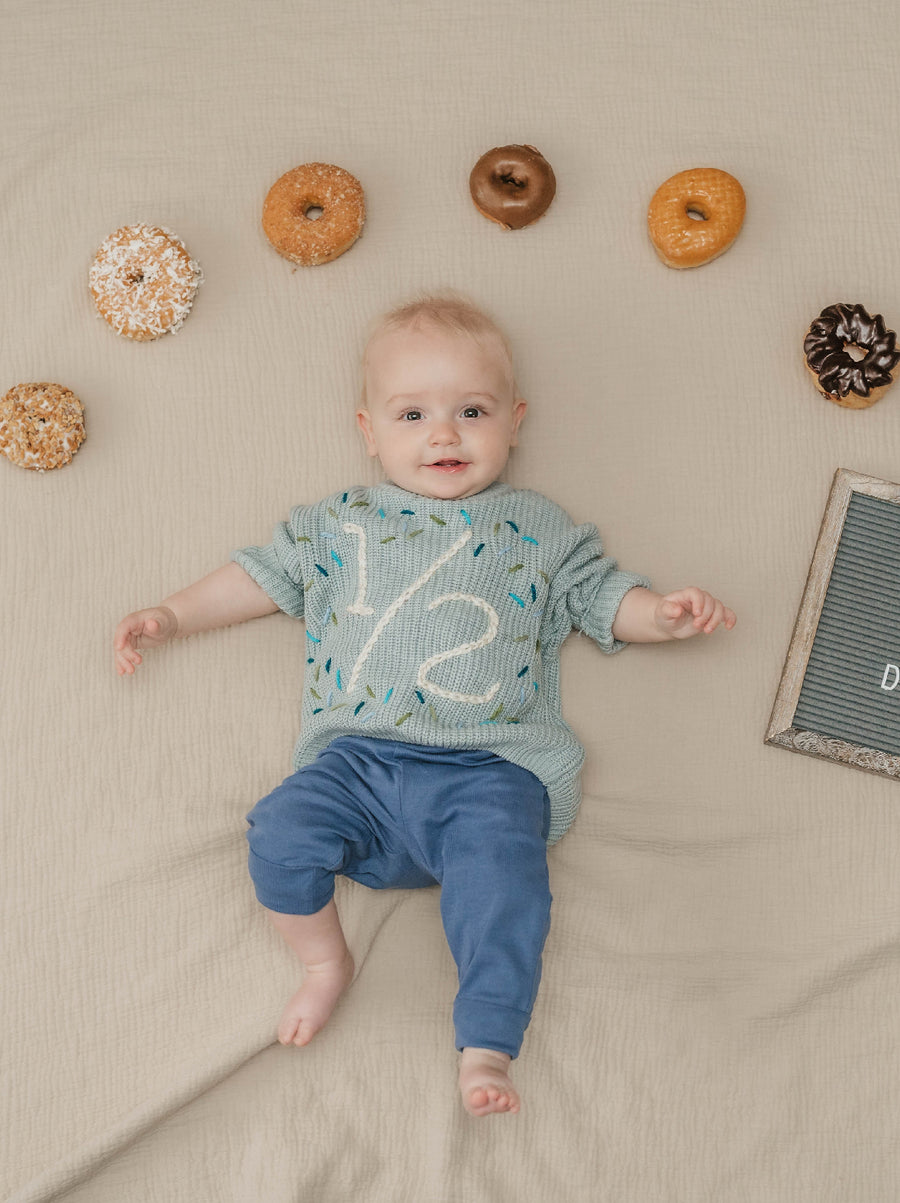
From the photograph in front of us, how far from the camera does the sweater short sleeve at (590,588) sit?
1336 millimetres

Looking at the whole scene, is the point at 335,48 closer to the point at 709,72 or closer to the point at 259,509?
the point at 709,72

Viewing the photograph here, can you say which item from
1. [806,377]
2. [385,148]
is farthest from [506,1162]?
[385,148]

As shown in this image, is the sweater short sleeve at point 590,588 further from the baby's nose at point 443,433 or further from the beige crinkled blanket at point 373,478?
the baby's nose at point 443,433

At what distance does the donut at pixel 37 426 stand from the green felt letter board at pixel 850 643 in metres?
0.94

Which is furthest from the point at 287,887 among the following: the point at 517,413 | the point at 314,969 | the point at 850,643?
the point at 850,643

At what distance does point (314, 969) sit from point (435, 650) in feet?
1.24

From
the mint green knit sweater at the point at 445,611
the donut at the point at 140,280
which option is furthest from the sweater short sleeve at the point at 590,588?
the donut at the point at 140,280

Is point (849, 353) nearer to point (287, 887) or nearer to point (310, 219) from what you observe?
point (310, 219)

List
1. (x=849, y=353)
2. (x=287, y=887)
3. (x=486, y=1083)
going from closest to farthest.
Answer: (x=486, y=1083), (x=287, y=887), (x=849, y=353)

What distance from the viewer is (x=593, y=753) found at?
137cm

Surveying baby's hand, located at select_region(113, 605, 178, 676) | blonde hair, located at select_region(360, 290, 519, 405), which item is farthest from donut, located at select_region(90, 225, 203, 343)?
baby's hand, located at select_region(113, 605, 178, 676)

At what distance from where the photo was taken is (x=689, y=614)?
1.28 m

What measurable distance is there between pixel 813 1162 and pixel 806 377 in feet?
3.09

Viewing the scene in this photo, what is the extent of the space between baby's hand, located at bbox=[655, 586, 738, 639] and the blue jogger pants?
9.2 inches
